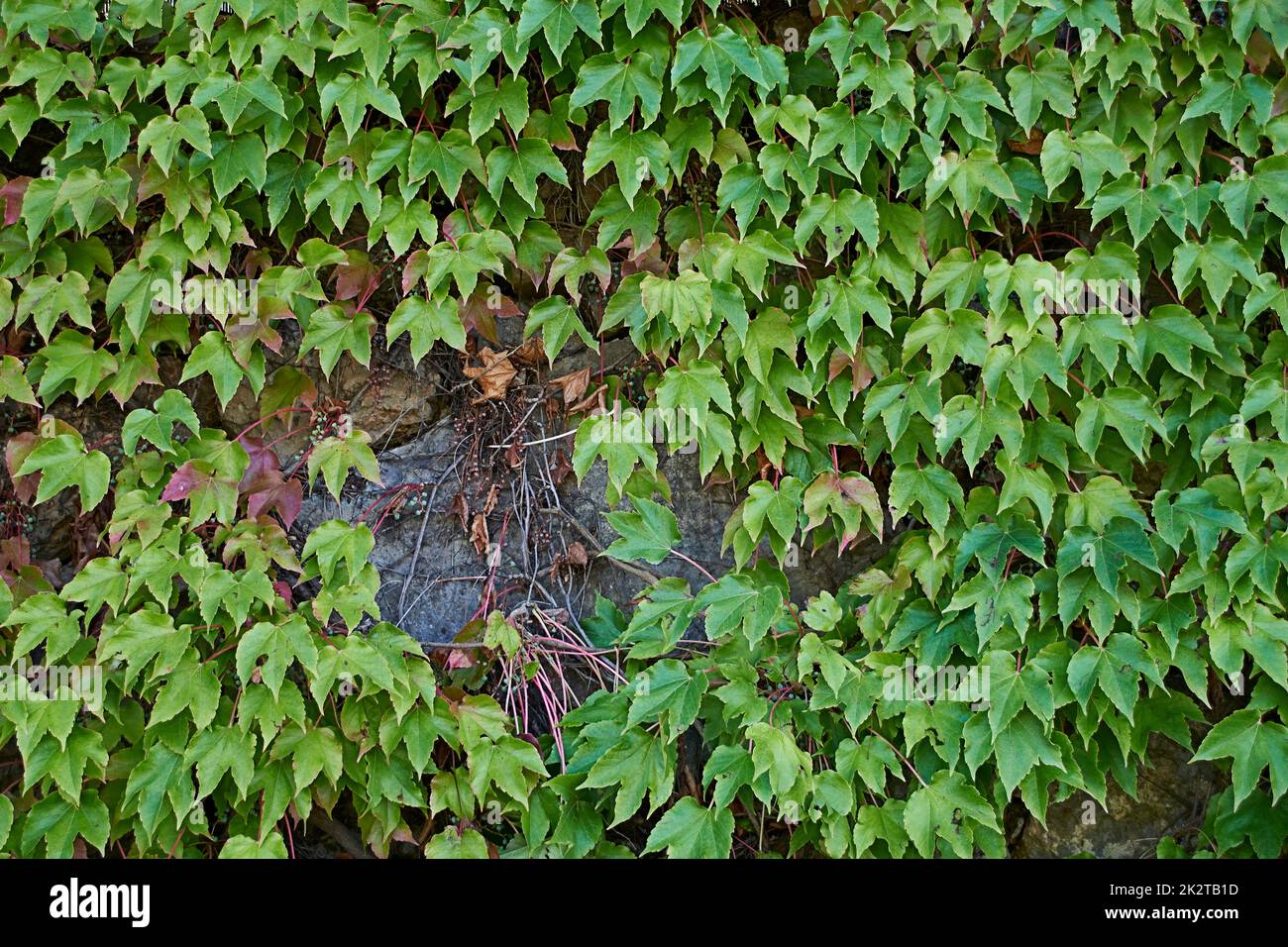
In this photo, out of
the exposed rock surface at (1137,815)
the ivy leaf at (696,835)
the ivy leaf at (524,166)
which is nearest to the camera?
the ivy leaf at (696,835)

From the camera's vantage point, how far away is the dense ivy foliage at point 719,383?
2.22m

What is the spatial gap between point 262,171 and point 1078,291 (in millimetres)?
→ 1803

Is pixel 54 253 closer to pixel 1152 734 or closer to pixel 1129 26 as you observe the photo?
pixel 1129 26

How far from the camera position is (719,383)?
227 cm

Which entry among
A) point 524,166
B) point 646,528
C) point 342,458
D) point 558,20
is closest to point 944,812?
point 646,528

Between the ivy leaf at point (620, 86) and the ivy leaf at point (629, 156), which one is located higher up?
the ivy leaf at point (620, 86)

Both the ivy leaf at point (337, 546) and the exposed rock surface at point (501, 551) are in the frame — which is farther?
the exposed rock surface at point (501, 551)

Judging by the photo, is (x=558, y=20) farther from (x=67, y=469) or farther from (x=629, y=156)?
(x=67, y=469)

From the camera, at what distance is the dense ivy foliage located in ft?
7.27

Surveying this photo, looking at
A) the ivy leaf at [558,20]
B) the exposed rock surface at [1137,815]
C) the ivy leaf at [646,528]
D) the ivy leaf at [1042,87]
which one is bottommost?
the exposed rock surface at [1137,815]

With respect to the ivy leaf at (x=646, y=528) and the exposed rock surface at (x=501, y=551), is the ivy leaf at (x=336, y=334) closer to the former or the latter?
the exposed rock surface at (x=501, y=551)

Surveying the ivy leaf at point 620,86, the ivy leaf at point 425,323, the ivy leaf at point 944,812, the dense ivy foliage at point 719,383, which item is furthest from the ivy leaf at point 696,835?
the ivy leaf at point 620,86

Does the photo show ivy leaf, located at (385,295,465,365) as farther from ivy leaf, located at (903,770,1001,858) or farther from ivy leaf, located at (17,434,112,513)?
ivy leaf, located at (903,770,1001,858)

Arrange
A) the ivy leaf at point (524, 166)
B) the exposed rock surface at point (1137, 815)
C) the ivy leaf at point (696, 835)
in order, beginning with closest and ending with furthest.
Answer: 1. the ivy leaf at point (696, 835)
2. the ivy leaf at point (524, 166)
3. the exposed rock surface at point (1137, 815)
